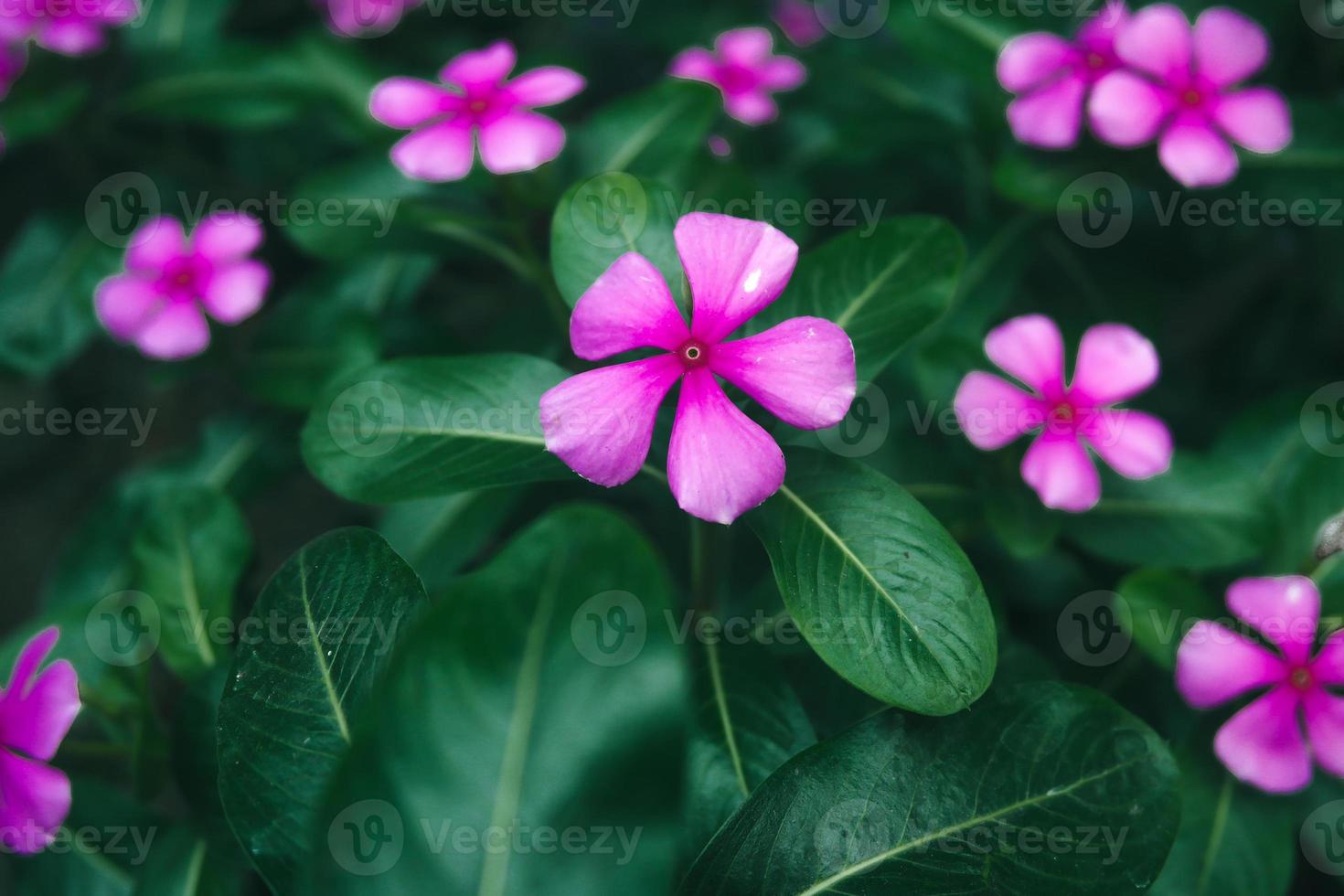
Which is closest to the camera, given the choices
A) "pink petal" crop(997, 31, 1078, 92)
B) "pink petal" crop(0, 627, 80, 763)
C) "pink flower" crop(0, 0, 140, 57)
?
"pink petal" crop(0, 627, 80, 763)

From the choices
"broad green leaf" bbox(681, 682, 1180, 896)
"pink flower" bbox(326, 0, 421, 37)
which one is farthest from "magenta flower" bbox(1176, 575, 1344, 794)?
"pink flower" bbox(326, 0, 421, 37)

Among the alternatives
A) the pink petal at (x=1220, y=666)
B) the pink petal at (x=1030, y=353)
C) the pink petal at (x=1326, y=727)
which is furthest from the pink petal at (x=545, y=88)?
the pink petal at (x=1326, y=727)

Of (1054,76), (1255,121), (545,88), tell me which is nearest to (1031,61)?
(1054,76)

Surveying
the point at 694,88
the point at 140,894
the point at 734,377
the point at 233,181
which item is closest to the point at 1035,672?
the point at 734,377

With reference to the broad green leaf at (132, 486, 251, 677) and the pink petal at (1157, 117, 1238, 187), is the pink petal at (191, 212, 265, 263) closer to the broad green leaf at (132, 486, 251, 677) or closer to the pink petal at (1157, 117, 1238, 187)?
the broad green leaf at (132, 486, 251, 677)

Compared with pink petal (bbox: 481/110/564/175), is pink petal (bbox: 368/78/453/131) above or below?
above

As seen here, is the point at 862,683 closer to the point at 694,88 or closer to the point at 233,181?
the point at 694,88

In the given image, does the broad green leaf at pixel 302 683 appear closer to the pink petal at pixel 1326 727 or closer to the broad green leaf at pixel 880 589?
the broad green leaf at pixel 880 589
